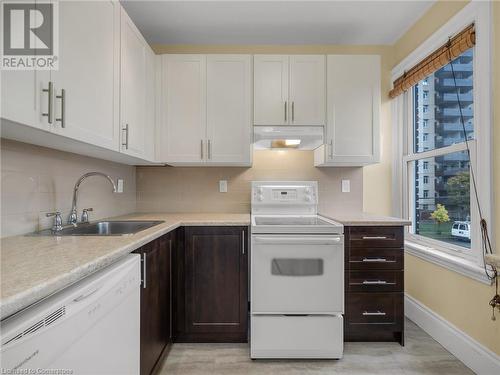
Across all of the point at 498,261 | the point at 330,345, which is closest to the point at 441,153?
the point at 498,261

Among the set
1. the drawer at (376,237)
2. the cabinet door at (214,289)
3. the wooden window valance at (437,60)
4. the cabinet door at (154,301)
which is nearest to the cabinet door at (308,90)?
the wooden window valance at (437,60)

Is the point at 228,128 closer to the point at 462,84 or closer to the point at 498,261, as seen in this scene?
the point at 462,84

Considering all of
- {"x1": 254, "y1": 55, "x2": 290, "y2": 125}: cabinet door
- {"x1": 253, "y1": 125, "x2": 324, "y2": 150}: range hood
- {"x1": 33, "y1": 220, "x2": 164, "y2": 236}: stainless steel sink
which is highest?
{"x1": 254, "y1": 55, "x2": 290, "y2": 125}: cabinet door

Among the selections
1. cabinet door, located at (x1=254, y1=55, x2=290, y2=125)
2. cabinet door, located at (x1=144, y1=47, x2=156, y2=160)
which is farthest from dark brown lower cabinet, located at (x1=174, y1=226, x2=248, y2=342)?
cabinet door, located at (x1=254, y1=55, x2=290, y2=125)

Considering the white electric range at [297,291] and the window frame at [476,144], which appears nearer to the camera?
the window frame at [476,144]

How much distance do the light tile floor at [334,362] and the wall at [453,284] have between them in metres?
0.27

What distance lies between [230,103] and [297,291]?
5.26 feet

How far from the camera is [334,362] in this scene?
1868mm

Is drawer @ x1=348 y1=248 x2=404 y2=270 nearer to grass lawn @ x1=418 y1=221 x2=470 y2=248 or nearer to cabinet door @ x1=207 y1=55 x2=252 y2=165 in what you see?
grass lawn @ x1=418 y1=221 x2=470 y2=248

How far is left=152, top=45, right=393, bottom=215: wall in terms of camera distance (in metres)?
2.78

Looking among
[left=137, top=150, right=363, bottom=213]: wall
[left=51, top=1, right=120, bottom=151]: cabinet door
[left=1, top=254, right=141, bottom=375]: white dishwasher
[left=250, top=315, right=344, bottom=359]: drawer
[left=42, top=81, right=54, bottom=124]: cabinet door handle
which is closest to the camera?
[left=1, top=254, right=141, bottom=375]: white dishwasher

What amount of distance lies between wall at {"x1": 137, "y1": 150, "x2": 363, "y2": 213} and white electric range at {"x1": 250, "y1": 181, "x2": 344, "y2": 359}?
888mm

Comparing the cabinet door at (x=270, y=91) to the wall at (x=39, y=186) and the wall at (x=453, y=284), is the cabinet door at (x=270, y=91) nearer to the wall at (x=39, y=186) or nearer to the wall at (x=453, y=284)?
the wall at (x=453, y=284)

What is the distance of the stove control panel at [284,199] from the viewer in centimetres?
262
